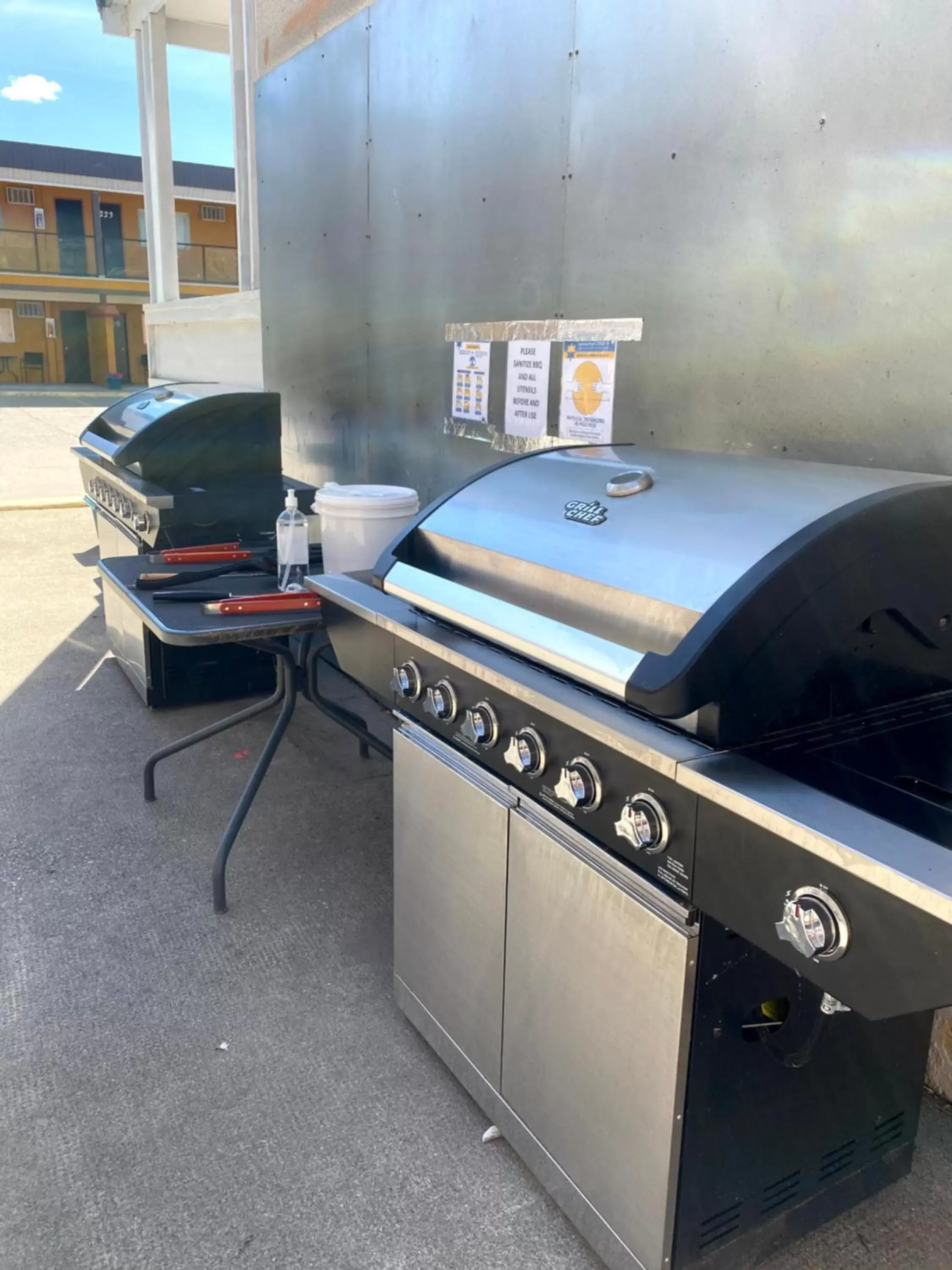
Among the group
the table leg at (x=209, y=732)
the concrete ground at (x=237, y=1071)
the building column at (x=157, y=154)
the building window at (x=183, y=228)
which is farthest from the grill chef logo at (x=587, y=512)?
the building window at (x=183, y=228)

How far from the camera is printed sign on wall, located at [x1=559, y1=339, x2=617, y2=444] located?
86.4 inches

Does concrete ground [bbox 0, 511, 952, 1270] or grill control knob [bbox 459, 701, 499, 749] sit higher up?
grill control knob [bbox 459, 701, 499, 749]

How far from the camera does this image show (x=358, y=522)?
7.86 feet

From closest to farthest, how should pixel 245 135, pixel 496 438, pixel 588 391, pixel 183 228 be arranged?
pixel 588 391 < pixel 496 438 < pixel 245 135 < pixel 183 228

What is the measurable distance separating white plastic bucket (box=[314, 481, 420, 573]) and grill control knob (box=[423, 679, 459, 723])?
2.67 feet

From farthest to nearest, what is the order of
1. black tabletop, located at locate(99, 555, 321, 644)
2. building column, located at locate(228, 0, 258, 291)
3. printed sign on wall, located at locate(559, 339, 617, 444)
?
building column, located at locate(228, 0, 258, 291) < printed sign on wall, located at locate(559, 339, 617, 444) < black tabletop, located at locate(99, 555, 321, 644)

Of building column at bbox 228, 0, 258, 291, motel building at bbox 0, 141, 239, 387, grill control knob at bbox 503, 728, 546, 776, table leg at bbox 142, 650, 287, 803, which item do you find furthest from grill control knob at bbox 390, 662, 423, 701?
motel building at bbox 0, 141, 239, 387

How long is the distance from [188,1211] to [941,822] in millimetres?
1325

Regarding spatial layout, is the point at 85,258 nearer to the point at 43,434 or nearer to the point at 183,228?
the point at 183,228

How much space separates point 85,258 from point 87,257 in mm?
59

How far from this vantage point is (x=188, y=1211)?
5.06ft

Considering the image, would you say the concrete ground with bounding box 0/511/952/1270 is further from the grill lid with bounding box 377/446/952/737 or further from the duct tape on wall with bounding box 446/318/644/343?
the duct tape on wall with bounding box 446/318/644/343

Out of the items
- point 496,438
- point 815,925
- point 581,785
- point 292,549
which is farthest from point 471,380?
point 815,925

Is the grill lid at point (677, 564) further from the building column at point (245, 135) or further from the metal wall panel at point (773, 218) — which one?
the building column at point (245, 135)
